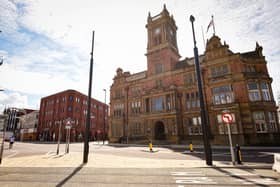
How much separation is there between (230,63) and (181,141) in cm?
1683

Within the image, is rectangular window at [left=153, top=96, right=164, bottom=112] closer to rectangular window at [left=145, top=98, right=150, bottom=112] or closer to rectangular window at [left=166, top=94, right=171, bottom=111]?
rectangular window at [left=166, top=94, right=171, bottom=111]

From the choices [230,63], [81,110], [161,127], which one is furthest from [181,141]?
[81,110]

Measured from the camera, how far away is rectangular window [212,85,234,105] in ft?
92.0

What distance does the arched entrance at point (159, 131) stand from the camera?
33753 millimetres

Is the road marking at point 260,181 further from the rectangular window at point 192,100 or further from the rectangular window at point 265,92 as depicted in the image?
the rectangular window at point 192,100

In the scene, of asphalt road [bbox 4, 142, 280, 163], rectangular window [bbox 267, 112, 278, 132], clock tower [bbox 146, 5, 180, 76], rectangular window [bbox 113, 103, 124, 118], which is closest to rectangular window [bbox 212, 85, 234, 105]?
rectangular window [bbox 267, 112, 278, 132]

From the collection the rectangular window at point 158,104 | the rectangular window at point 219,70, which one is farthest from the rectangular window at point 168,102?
the rectangular window at point 219,70

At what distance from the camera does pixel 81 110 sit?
60.1m

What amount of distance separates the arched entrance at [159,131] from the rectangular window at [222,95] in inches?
475

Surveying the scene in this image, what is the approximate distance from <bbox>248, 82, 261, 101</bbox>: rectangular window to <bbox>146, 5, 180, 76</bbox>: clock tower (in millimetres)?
15614

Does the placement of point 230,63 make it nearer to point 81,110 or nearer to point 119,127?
point 119,127

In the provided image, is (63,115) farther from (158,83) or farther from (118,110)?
(158,83)

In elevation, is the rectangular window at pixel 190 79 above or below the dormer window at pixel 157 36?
below

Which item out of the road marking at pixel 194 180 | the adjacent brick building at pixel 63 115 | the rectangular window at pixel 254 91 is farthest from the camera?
the adjacent brick building at pixel 63 115
